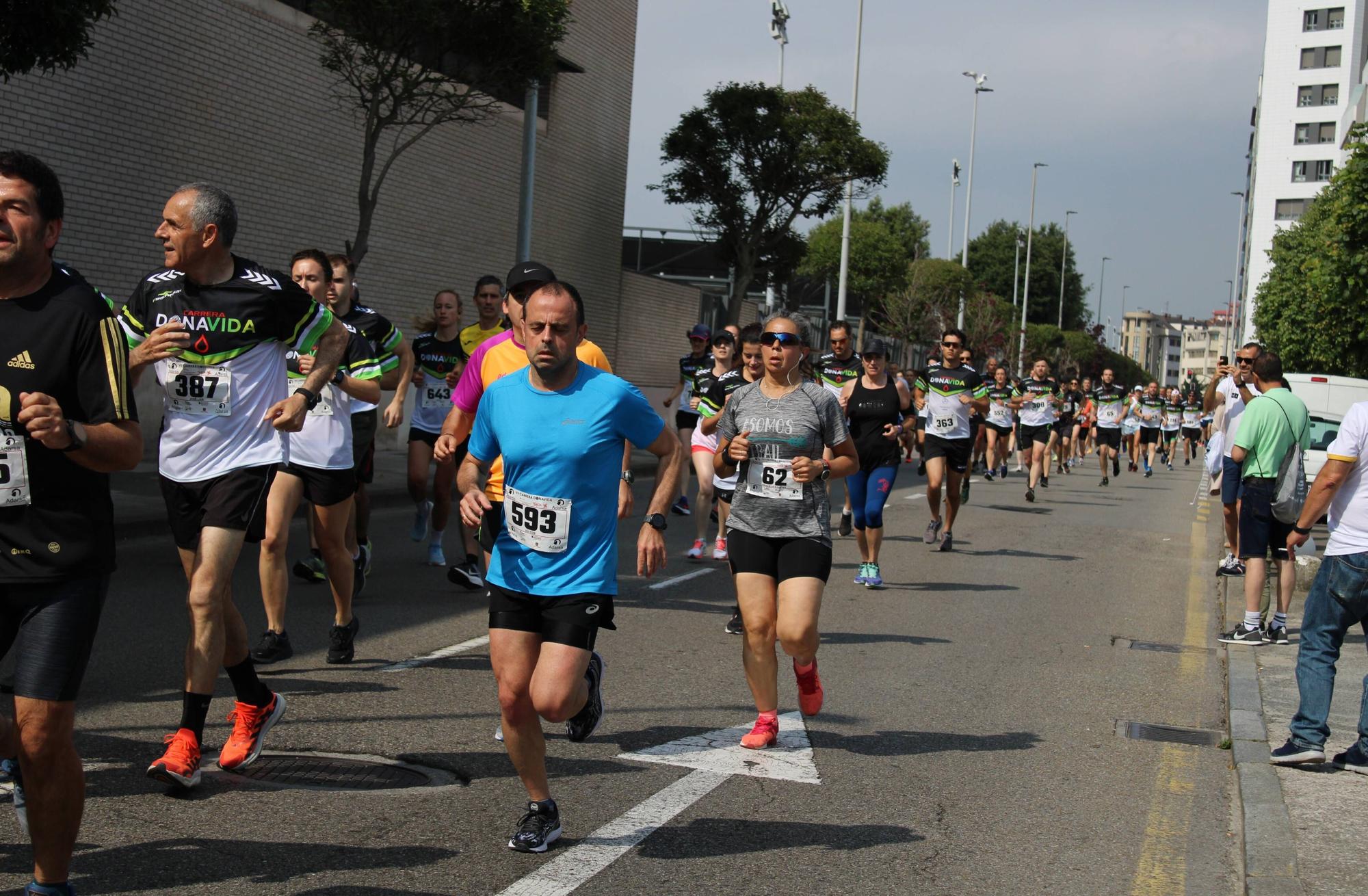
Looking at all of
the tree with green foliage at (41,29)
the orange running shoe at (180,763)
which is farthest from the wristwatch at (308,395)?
the tree with green foliage at (41,29)

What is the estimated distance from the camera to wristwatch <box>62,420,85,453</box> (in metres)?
3.49

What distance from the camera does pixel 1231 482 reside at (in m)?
11.5

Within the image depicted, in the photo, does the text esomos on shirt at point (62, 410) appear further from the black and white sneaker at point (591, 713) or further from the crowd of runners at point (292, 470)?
the black and white sneaker at point (591, 713)

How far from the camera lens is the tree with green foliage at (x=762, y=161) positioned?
34.4 meters

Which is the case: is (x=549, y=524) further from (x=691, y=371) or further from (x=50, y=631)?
(x=691, y=371)

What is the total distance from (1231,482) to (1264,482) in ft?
6.16

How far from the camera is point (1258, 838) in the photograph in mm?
5266

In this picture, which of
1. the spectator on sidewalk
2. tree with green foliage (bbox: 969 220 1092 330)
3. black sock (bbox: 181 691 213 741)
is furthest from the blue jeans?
tree with green foliage (bbox: 969 220 1092 330)

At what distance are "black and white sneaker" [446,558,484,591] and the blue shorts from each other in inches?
234

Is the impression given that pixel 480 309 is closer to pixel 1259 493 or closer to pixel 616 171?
pixel 1259 493

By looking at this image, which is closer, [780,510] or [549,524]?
[549,524]

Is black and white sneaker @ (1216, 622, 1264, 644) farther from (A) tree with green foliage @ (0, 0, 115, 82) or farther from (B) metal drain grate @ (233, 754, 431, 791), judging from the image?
(A) tree with green foliage @ (0, 0, 115, 82)

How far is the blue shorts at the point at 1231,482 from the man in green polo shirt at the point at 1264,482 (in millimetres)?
1428

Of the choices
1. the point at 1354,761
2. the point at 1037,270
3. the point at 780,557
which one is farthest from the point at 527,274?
the point at 1037,270
